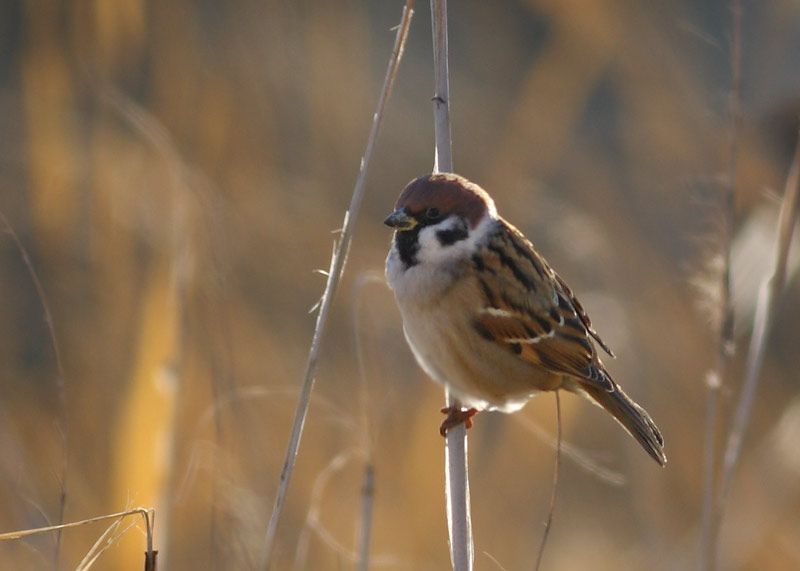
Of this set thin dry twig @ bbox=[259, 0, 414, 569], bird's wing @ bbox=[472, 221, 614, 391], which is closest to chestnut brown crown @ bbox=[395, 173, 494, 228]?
bird's wing @ bbox=[472, 221, 614, 391]

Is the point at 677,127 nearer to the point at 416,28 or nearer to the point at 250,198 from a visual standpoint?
the point at 250,198

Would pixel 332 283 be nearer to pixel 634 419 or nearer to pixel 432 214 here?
pixel 432 214

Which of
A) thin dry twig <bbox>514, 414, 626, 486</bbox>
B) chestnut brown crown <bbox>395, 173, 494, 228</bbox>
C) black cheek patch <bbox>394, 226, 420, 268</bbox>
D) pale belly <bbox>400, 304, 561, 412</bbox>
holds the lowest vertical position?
thin dry twig <bbox>514, 414, 626, 486</bbox>

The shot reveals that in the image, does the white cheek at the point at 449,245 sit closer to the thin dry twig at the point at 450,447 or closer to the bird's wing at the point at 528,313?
the bird's wing at the point at 528,313

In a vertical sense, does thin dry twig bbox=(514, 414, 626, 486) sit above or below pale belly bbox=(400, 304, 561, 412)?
below

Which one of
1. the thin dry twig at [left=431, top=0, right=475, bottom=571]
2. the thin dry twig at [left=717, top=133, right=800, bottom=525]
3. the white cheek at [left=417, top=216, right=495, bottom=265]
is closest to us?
the thin dry twig at [left=431, top=0, right=475, bottom=571]

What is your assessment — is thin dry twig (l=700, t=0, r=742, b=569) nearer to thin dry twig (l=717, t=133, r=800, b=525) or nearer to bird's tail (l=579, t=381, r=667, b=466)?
thin dry twig (l=717, t=133, r=800, b=525)

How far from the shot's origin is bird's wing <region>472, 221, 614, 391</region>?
2.68 m

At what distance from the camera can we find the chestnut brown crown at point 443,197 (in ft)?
7.68

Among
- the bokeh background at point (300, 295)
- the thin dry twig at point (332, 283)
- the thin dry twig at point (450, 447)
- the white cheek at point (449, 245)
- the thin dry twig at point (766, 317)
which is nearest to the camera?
the thin dry twig at point (332, 283)

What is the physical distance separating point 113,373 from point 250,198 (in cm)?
75

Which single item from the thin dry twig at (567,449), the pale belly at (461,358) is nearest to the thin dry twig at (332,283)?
the thin dry twig at (567,449)

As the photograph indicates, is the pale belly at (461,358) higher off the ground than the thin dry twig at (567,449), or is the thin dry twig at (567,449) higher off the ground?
the pale belly at (461,358)

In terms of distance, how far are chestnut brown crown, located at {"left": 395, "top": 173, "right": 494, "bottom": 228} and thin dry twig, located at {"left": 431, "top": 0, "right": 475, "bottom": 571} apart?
0.07 meters
